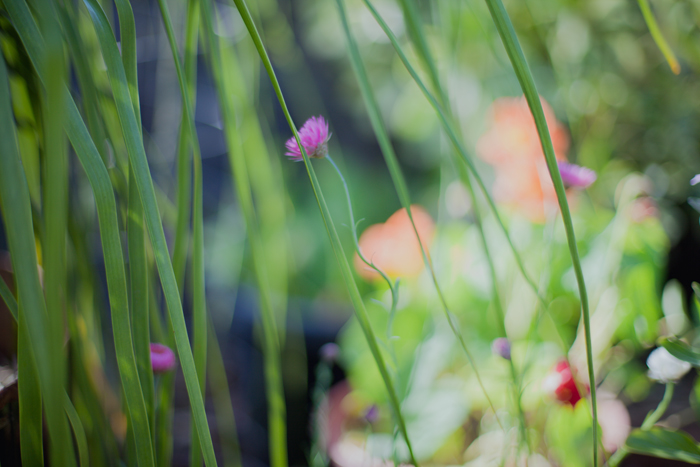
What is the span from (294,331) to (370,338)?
535 mm

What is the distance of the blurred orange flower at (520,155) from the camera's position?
1.45 feet

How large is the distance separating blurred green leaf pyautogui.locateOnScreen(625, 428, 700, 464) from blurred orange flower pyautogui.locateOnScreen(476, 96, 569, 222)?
0.26m

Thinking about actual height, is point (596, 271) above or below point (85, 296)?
below

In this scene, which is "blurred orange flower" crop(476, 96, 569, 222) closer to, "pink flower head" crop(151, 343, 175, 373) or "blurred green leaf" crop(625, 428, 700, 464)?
"blurred green leaf" crop(625, 428, 700, 464)

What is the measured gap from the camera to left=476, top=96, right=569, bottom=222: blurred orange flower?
44cm

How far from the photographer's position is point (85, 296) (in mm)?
253

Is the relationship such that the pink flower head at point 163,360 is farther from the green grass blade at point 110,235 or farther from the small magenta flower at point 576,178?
the small magenta flower at point 576,178

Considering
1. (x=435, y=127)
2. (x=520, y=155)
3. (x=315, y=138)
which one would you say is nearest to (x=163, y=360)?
(x=315, y=138)

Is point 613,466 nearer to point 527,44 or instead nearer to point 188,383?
point 188,383

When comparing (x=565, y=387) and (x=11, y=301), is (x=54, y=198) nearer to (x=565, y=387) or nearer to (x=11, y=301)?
(x=11, y=301)

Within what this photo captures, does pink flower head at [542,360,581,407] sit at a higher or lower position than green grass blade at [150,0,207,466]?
lower

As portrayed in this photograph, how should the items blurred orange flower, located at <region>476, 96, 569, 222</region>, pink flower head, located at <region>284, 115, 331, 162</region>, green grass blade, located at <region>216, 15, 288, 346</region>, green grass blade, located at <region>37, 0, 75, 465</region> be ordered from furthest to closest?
blurred orange flower, located at <region>476, 96, 569, 222</region>, green grass blade, located at <region>216, 15, 288, 346</region>, pink flower head, located at <region>284, 115, 331, 162</region>, green grass blade, located at <region>37, 0, 75, 465</region>

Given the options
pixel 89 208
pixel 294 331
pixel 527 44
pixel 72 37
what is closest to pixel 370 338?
pixel 72 37

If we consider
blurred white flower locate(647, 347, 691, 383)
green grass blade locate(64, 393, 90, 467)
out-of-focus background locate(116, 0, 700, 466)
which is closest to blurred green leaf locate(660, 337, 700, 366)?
blurred white flower locate(647, 347, 691, 383)
